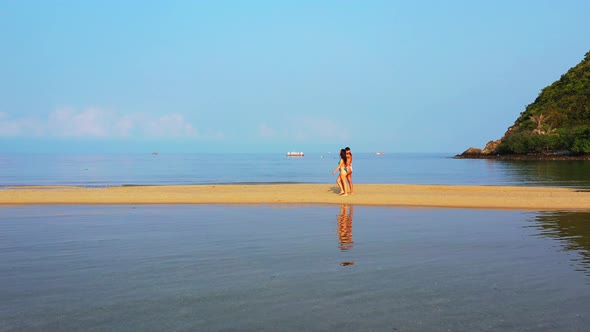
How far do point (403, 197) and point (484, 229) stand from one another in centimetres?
1263

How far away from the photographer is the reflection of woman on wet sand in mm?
14344

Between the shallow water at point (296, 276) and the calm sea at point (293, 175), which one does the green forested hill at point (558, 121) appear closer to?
the calm sea at point (293, 175)

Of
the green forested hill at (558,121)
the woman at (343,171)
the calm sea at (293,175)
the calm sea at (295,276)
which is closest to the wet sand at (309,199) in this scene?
the woman at (343,171)

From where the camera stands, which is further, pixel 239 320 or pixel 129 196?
pixel 129 196

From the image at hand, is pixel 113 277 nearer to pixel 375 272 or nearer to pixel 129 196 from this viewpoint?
pixel 375 272

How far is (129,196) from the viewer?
103 feet

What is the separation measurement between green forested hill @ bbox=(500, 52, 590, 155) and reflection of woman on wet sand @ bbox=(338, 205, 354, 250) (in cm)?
11603

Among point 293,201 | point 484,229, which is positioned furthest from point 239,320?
point 293,201

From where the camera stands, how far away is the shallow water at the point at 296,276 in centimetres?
782

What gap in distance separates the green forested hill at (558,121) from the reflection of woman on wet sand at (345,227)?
Answer: 116m

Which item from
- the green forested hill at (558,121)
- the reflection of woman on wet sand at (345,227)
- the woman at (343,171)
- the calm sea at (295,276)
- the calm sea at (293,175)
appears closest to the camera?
the calm sea at (295,276)

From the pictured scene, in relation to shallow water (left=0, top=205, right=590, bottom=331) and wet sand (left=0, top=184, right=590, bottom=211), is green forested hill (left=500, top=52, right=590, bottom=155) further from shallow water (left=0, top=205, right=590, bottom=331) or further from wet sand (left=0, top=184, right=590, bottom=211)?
shallow water (left=0, top=205, right=590, bottom=331)

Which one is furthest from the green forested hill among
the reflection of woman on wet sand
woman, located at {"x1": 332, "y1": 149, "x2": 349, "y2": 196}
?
the reflection of woman on wet sand

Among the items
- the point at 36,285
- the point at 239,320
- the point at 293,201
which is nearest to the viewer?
the point at 239,320
